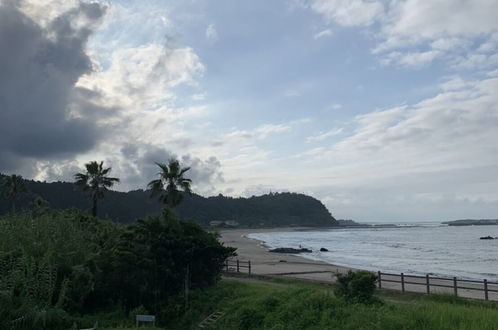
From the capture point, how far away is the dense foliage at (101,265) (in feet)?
63.6

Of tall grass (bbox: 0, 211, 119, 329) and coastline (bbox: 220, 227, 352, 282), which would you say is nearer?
tall grass (bbox: 0, 211, 119, 329)

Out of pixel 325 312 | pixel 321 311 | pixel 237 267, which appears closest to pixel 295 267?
pixel 237 267

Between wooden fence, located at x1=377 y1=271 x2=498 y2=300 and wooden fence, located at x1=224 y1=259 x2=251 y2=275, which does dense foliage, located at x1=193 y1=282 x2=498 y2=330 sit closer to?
wooden fence, located at x1=377 y1=271 x2=498 y2=300

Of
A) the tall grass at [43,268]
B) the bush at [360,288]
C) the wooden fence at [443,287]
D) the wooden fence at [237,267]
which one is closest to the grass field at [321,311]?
the bush at [360,288]

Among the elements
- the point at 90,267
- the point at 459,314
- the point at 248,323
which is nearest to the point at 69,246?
the point at 90,267

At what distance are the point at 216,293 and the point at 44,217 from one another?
9.97 m

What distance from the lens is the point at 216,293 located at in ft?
81.3

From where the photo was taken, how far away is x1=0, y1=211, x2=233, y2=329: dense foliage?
763 inches

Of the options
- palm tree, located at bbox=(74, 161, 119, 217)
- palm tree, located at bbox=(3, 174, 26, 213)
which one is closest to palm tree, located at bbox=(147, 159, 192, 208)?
palm tree, located at bbox=(74, 161, 119, 217)

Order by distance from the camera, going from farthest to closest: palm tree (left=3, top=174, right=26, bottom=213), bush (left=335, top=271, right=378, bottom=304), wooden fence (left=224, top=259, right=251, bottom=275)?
1. palm tree (left=3, top=174, right=26, bottom=213)
2. wooden fence (left=224, top=259, right=251, bottom=275)
3. bush (left=335, top=271, right=378, bottom=304)

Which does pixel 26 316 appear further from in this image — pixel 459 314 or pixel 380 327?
pixel 459 314

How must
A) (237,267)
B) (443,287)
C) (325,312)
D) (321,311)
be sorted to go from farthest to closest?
(237,267) < (443,287) < (321,311) < (325,312)

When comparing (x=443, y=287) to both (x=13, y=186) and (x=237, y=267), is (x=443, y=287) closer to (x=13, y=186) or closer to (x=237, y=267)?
(x=237, y=267)

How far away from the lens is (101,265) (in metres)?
24.3
